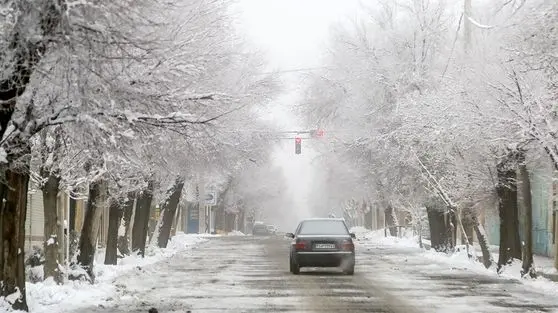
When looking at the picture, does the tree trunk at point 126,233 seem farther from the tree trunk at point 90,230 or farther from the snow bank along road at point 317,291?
the tree trunk at point 90,230

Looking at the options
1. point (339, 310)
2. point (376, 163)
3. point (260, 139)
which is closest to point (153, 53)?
point (339, 310)

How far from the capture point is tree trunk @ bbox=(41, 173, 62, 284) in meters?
20.1

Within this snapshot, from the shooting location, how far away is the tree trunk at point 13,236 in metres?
14.7

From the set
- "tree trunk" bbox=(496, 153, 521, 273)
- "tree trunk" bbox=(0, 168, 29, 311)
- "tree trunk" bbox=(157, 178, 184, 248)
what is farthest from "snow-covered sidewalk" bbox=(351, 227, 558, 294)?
"tree trunk" bbox=(0, 168, 29, 311)

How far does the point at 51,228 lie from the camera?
2030 centimetres

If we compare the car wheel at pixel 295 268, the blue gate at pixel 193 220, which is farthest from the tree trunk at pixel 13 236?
the blue gate at pixel 193 220

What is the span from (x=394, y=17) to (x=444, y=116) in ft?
60.4

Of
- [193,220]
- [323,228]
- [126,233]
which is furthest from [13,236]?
[193,220]

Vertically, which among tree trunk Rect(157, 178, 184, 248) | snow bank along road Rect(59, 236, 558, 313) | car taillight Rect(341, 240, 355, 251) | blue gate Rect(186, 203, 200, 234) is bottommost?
snow bank along road Rect(59, 236, 558, 313)

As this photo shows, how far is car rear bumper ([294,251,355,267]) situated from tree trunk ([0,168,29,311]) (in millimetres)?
12073

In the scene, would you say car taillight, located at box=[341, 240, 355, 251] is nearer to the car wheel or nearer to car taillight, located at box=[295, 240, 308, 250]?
car taillight, located at box=[295, 240, 308, 250]

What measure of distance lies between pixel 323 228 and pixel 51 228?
29.6 ft

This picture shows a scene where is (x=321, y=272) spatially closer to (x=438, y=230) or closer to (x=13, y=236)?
(x=13, y=236)

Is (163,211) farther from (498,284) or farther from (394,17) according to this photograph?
(498,284)
